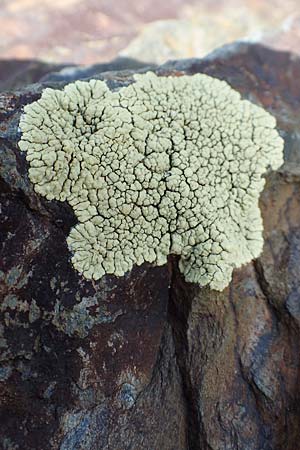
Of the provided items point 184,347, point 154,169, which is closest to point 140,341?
point 184,347

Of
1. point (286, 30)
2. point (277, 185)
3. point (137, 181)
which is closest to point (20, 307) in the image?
point (137, 181)

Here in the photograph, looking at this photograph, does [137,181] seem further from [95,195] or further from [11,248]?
[11,248]

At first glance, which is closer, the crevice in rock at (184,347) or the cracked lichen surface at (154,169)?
the cracked lichen surface at (154,169)

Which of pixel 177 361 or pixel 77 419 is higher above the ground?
pixel 177 361

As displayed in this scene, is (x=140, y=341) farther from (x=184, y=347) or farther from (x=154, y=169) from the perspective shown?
(x=154, y=169)

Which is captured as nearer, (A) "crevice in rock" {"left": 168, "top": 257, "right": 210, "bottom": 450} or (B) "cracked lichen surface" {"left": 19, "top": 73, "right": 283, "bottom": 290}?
(B) "cracked lichen surface" {"left": 19, "top": 73, "right": 283, "bottom": 290}
